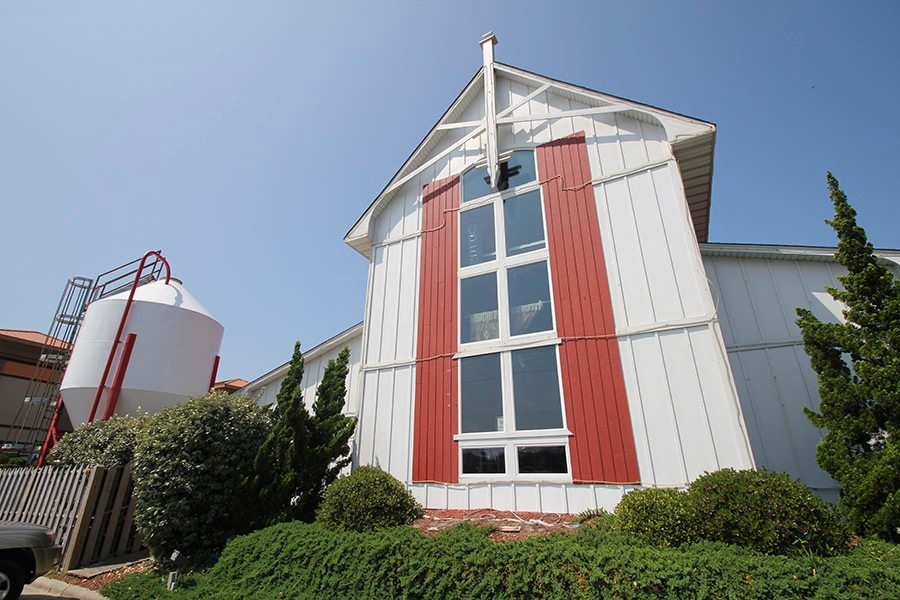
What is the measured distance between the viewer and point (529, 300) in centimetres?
908

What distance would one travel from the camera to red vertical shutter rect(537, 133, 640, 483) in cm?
717

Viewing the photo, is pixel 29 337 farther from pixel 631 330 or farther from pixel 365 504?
pixel 631 330

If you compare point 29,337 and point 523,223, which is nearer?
point 523,223

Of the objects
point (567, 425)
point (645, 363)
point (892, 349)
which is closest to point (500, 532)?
point (567, 425)

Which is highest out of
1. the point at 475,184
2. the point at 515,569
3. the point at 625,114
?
the point at 625,114

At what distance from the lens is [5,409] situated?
1878cm

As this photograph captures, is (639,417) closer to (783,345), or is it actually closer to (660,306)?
(660,306)

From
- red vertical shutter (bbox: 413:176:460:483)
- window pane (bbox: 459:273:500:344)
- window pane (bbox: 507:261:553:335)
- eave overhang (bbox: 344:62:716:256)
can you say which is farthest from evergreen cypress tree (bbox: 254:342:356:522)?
eave overhang (bbox: 344:62:716:256)

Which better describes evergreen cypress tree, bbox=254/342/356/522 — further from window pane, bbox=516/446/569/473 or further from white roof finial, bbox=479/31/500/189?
white roof finial, bbox=479/31/500/189

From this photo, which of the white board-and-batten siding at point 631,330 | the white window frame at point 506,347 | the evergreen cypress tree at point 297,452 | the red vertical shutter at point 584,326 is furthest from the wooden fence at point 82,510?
the red vertical shutter at point 584,326

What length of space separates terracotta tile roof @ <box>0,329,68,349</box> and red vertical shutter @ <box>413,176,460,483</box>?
1851 cm

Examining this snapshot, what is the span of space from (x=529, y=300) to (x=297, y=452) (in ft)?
19.1

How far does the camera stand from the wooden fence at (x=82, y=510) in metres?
7.55

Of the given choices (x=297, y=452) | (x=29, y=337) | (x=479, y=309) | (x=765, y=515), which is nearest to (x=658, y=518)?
(x=765, y=515)
